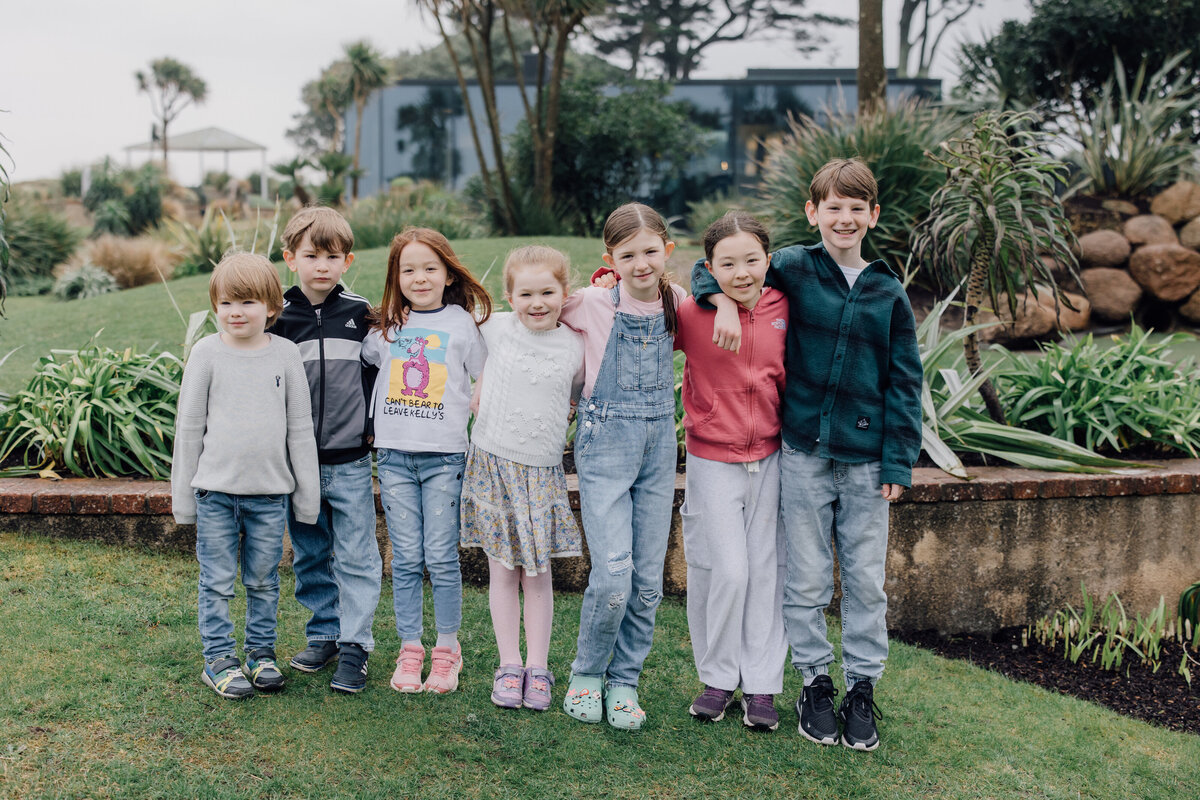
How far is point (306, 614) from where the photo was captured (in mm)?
3562

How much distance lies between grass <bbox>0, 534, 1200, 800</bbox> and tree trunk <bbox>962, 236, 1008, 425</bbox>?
1.60 metres

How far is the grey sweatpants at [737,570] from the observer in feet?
9.38

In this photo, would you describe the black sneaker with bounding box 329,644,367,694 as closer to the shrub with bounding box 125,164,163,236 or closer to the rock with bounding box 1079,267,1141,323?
the rock with bounding box 1079,267,1141,323

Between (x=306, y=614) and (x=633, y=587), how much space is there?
1.43 m

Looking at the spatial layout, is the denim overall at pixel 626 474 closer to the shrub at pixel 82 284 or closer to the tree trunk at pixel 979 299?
the tree trunk at pixel 979 299

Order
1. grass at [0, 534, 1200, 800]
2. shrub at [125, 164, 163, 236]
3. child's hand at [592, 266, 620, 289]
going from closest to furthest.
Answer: grass at [0, 534, 1200, 800], child's hand at [592, 266, 620, 289], shrub at [125, 164, 163, 236]

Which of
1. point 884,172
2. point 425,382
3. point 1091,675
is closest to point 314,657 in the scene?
point 425,382

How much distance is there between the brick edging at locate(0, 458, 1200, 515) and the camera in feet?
12.7

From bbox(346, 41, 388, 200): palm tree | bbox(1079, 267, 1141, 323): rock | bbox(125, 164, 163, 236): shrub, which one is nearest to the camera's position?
bbox(1079, 267, 1141, 323): rock

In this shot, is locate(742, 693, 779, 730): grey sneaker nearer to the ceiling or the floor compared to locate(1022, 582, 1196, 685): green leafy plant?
nearer to the ceiling

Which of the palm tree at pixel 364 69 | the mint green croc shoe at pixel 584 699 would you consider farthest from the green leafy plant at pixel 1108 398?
the palm tree at pixel 364 69

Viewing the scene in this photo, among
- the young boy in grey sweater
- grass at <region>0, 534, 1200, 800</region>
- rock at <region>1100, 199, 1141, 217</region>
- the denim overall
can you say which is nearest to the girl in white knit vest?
the denim overall

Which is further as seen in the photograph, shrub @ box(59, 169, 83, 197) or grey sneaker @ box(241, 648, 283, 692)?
shrub @ box(59, 169, 83, 197)

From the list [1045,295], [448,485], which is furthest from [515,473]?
[1045,295]
